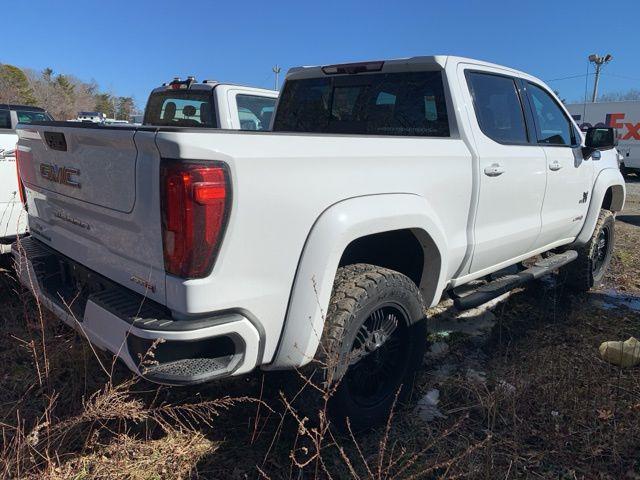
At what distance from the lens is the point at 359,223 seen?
243 centimetres

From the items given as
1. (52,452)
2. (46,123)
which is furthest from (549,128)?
(52,452)

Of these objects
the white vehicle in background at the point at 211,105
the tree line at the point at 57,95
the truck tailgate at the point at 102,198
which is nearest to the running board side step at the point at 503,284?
the truck tailgate at the point at 102,198

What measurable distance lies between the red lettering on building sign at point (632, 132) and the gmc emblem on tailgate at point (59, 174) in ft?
73.8

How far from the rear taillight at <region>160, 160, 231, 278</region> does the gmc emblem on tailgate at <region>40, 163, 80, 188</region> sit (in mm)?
799

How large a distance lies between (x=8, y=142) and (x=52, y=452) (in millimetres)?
2837

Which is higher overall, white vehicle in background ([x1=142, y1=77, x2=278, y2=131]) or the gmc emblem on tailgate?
white vehicle in background ([x1=142, y1=77, x2=278, y2=131])

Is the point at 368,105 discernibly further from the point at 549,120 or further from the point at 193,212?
the point at 193,212

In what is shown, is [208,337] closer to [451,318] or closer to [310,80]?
[310,80]

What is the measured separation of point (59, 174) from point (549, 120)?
3759mm

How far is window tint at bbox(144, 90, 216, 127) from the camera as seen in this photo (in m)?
5.85

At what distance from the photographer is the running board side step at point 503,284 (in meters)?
3.54

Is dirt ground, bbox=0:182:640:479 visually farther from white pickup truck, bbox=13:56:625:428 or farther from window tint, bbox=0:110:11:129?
window tint, bbox=0:110:11:129

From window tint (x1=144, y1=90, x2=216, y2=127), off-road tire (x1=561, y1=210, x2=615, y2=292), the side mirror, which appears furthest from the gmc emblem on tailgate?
off-road tire (x1=561, y1=210, x2=615, y2=292)

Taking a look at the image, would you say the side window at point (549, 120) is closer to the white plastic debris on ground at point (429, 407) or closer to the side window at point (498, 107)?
the side window at point (498, 107)
